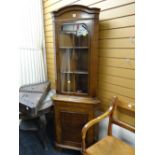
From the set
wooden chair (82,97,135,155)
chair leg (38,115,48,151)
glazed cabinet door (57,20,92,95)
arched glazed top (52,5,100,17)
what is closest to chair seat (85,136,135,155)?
wooden chair (82,97,135,155)

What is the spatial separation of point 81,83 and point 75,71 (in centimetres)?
16

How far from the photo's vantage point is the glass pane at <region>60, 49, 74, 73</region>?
222 cm

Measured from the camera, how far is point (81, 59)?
2.17 metres

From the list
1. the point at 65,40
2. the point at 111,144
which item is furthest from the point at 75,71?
the point at 111,144

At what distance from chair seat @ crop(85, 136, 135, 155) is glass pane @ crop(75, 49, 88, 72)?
84 centimetres

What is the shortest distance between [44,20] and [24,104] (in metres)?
1.56

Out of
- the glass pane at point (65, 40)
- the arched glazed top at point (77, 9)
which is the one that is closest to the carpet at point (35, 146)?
the glass pane at point (65, 40)

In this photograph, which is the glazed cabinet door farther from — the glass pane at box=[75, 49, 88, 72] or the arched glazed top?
the arched glazed top

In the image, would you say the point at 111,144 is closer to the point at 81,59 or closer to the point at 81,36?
the point at 81,59

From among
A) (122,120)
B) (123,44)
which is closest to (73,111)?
(122,120)
